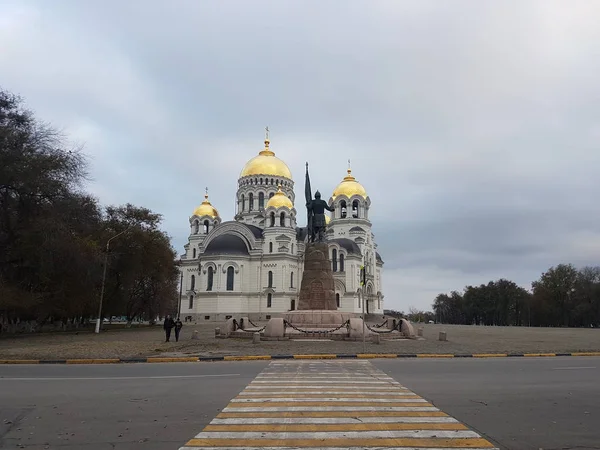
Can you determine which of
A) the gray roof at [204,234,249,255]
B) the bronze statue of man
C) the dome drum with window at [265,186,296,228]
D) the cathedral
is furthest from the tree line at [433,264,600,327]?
the bronze statue of man

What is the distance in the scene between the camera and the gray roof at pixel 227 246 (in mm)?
69875

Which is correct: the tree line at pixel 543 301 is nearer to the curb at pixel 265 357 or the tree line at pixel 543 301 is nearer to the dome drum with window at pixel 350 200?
the dome drum with window at pixel 350 200

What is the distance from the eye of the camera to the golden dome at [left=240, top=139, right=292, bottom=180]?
77562mm

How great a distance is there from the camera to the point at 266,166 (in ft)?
255

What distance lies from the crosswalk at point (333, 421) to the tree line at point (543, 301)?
74.9 metres

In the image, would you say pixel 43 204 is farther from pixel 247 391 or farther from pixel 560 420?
pixel 560 420

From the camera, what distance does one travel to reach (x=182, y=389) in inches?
413

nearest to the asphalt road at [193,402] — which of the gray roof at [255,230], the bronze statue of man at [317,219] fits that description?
the bronze statue of man at [317,219]

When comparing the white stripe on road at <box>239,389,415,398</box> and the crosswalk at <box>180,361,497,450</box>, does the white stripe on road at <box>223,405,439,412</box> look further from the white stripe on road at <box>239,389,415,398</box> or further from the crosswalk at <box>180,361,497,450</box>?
the white stripe on road at <box>239,389,415,398</box>

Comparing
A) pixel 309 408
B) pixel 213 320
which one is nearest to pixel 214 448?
pixel 309 408

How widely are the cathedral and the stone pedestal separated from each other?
126 feet

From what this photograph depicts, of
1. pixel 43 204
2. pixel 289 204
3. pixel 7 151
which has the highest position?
pixel 289 204

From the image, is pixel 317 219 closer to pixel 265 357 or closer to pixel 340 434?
pixel 265 357

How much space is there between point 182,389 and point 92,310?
1567 inches
